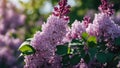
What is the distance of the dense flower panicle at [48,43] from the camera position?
3.51m

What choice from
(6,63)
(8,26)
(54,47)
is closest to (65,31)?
(54,47)

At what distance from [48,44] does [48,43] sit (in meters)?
0.01

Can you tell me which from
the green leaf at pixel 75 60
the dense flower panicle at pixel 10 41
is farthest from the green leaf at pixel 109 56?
the dense flower panicle at pixel 10 41

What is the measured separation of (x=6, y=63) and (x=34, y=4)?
1.65 metres

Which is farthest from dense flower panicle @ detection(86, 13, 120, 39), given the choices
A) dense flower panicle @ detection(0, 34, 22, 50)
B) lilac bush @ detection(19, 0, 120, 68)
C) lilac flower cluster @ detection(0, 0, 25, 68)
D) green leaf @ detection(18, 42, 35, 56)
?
dense flower panicle @ detection(0, 34, 22, 50)

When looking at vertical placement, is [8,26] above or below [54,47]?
above

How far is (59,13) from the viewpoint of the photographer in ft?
12.0

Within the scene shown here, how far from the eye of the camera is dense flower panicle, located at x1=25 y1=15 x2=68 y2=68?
11.5 feet

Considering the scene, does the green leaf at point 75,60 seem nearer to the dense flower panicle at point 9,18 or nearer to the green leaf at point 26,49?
the green leaf at point 26,49

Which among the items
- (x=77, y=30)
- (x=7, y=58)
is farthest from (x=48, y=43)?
(x=7, y=58)

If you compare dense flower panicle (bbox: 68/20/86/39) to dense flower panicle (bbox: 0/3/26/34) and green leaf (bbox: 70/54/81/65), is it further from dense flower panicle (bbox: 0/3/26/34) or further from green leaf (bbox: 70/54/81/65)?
dense flower panicle (bbox: 0/3/26/34)

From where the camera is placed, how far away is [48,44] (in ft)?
11.5

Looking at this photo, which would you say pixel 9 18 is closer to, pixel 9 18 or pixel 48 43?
pixel 9 18

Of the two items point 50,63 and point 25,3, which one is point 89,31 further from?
point 25,3
